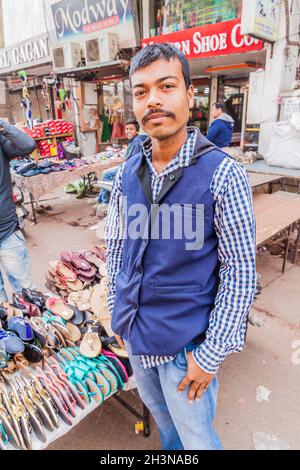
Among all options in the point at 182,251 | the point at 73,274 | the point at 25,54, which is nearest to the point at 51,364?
the point at 73,274

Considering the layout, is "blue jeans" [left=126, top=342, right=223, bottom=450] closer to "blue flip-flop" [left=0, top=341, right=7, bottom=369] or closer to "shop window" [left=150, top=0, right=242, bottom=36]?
"blue flip-flop" [left=0, top=341, right=7, bottom=369]

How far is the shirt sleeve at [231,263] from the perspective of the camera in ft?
3.50

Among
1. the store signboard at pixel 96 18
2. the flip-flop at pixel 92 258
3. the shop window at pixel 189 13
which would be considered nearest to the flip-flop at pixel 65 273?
the flip-flop at pixel 92 258

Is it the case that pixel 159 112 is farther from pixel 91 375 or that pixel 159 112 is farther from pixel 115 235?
pixel 91 375

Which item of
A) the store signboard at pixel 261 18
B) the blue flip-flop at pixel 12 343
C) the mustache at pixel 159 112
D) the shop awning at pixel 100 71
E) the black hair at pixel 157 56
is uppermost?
the store signboard at pixel 261 18

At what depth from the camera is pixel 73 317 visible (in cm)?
231

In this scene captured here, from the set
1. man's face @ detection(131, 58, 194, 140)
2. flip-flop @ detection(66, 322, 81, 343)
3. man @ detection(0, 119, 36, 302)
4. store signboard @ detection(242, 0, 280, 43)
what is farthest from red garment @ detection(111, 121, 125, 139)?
man's face @ detection(131, 58, 194, 140)

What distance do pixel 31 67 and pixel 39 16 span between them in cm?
181

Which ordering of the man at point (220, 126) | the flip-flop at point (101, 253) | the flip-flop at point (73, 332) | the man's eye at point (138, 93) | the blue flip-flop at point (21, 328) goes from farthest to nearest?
the man at point (220, 126) < the flip-flop at point (101, 253) < the flip-flop at point (73, 332) < the blue flip-flop at point (21, 328) < the man's eye at point (138, 93)

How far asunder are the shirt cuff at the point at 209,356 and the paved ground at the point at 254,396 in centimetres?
116

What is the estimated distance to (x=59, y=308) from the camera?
2.35m

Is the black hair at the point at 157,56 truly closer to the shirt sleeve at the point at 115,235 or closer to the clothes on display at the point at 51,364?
the shirt sleeve at the point at 115,235
